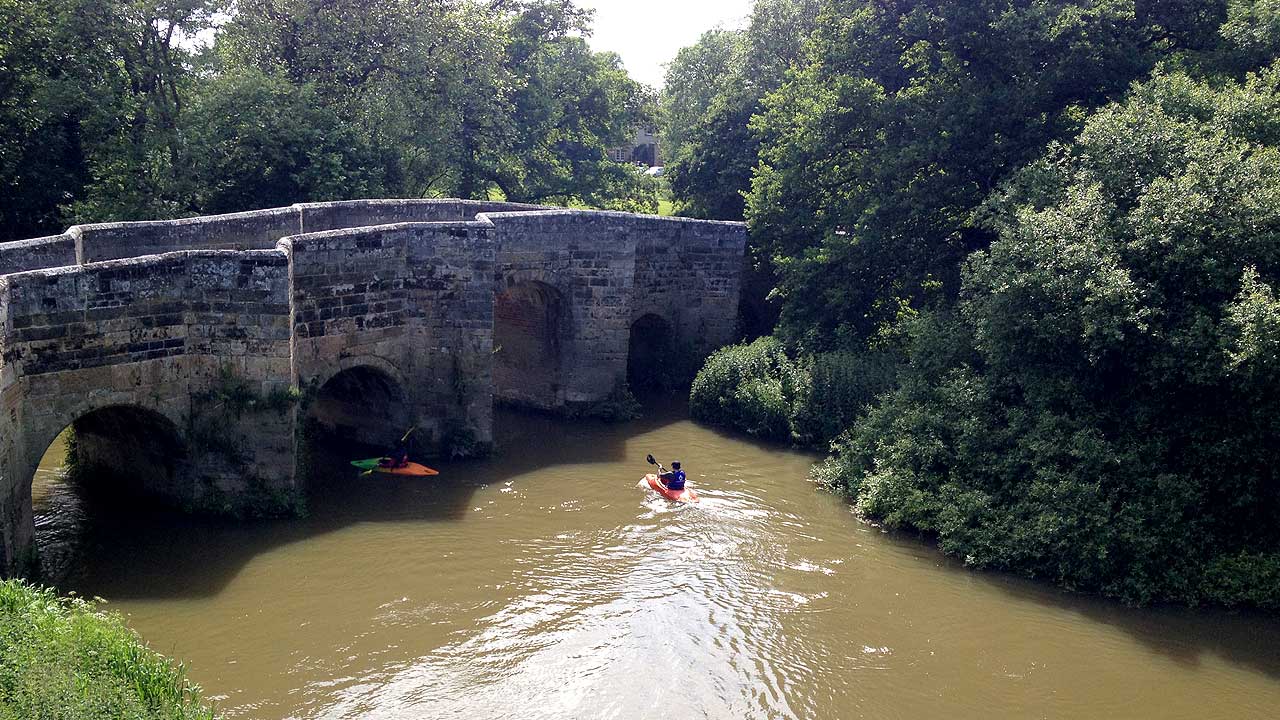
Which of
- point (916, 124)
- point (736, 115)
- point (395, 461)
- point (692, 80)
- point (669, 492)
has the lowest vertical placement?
point (669, 492)

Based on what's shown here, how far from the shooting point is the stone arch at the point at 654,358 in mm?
21766

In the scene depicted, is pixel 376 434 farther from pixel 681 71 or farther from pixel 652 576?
pixel 681 71

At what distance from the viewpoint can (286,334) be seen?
13453 mm

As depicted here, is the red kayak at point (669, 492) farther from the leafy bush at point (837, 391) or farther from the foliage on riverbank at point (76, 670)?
the foliage on riverbank at point (76, 670)

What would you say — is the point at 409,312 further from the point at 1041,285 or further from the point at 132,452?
the point at 1041,285

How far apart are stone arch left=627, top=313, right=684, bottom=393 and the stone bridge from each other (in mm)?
1049

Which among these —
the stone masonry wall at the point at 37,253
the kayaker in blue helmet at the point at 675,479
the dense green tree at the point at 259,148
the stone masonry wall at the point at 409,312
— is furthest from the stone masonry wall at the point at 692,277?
the stone masonry wall at the point at 37,253

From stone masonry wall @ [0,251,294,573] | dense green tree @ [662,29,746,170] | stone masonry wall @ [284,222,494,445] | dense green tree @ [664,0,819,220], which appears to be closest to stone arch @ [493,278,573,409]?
stone masonry wall @ [284,222,494,445]

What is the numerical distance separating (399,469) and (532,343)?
5.11 m

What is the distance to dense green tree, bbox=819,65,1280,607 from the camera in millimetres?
12305

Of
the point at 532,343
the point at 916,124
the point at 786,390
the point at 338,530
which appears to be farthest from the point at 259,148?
the point at 916,124

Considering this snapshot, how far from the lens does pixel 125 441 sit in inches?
559

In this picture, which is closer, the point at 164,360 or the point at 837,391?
the point at 164,360

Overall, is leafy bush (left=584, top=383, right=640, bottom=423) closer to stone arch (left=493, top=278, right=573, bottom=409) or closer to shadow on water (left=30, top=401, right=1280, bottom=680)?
stone arch (left=493, top=278, right=573, bottom=409)
